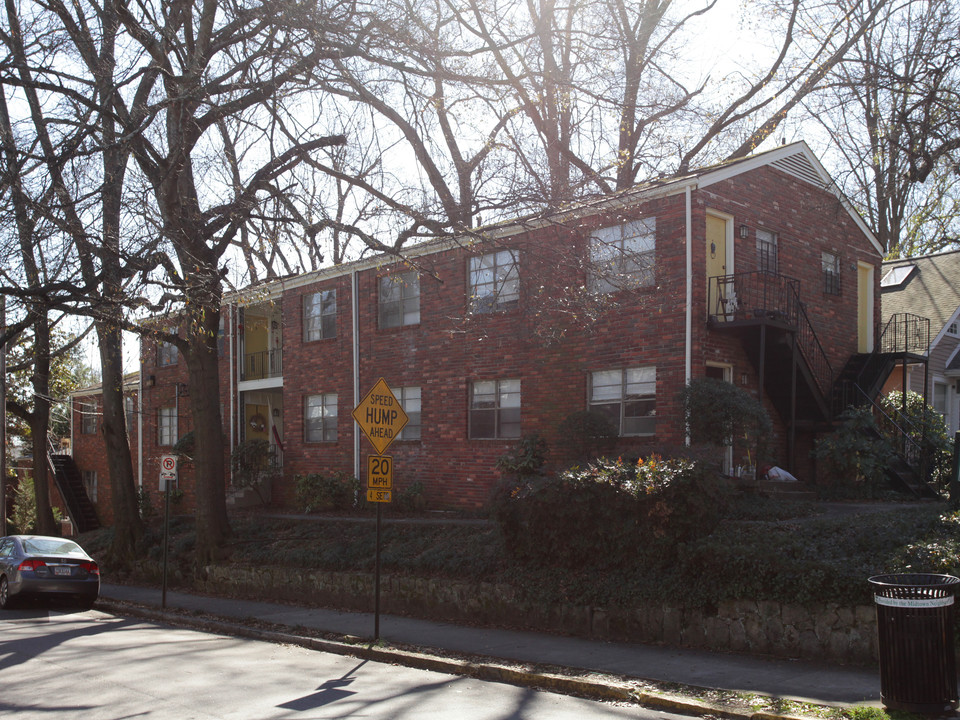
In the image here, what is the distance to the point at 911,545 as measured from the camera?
29.9 ft

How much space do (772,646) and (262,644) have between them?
6.71m

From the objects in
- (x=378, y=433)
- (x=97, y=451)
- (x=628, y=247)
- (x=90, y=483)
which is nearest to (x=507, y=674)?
(x=378, y=433)

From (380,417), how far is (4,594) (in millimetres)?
9632

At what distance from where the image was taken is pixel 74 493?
3262 cm

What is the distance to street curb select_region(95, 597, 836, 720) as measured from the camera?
748 cm

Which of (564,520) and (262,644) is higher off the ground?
(564,520)

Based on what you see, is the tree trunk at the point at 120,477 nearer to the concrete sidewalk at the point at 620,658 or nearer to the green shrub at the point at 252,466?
the green shrub at the point at 252,466

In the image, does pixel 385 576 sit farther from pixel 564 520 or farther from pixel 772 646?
pixel 772 646

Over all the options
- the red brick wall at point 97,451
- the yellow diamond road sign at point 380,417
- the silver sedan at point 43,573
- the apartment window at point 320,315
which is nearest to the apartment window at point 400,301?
the apartment window at point 320,315

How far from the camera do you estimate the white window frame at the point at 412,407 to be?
20562mm

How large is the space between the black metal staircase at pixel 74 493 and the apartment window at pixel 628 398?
22661 millimetres

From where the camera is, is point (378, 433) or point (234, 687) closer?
point (234, 687)

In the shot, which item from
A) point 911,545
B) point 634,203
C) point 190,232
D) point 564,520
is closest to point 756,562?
point 911,545

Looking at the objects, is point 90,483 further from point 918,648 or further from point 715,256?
point 918,648
